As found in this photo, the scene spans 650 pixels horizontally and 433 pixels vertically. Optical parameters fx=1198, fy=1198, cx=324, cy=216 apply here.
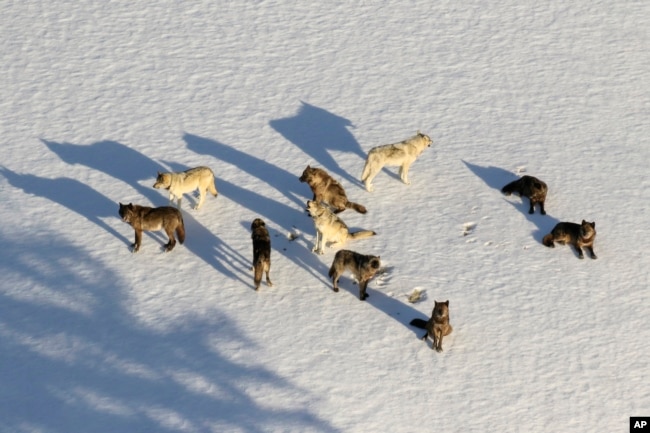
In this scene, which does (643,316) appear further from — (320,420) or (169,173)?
(169,173)

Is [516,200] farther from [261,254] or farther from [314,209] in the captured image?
[261,254]

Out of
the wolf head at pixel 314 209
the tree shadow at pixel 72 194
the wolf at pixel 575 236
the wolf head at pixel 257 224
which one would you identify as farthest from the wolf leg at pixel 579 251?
the tree shadow at pixel 72 194

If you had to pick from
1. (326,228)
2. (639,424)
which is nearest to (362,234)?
(326,228)

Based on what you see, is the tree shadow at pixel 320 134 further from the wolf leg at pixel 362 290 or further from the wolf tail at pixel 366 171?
the wolf leg at pixel 362 290

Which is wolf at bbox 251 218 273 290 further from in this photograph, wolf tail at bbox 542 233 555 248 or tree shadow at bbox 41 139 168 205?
wolf tail at bbox 542 233 555 248

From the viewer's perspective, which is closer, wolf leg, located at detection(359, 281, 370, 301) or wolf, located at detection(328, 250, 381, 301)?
wolf, located at detection(328, 250, 381, 301)

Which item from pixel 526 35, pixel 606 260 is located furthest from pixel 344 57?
pixel 606 260

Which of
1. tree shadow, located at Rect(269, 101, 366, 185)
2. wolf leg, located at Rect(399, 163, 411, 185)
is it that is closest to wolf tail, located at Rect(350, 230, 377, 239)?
wolf leg, located at Rect(399, 163, 411, 185)
